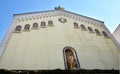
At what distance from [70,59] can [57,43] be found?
160 centimetres

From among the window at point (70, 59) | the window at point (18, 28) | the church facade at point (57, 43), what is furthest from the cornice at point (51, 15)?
the window at point (70, 59)

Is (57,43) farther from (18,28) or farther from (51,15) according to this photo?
(51,15)

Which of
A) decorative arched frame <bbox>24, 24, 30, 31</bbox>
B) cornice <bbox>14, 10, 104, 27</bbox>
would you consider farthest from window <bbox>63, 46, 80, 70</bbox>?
cornice <bbox>14, 10, 104, 27</bbox>

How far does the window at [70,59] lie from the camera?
986 cm

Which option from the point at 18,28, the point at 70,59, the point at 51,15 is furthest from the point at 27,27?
the point at 70,59

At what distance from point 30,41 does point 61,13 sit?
15.1ft

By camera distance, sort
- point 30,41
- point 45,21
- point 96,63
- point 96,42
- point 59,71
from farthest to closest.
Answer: point 45,21 < point 96,42 < point 30,41 < point 96,63 < point 59,71

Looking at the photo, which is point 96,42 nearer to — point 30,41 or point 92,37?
point 92,37

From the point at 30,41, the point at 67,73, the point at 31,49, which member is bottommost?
the point at 67,73

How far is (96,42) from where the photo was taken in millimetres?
12289

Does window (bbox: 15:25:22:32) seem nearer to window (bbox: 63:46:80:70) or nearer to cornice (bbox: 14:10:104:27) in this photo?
cornice (bbox: 14:10:104:27)

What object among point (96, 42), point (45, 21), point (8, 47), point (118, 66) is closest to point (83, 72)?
point (118, 66)

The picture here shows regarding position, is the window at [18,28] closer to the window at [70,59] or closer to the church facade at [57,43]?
the church facade at [57,43]

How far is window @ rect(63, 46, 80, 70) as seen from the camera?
9.86m
